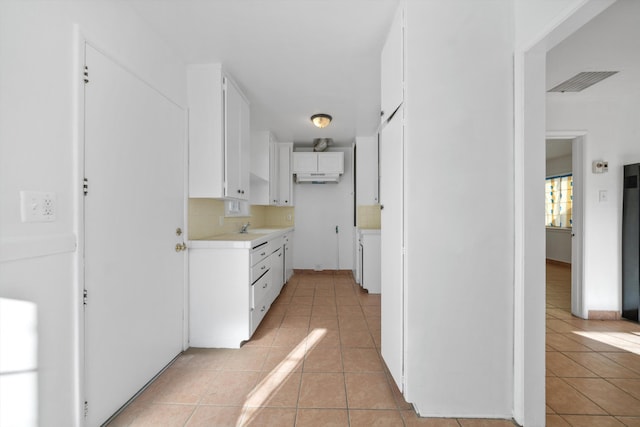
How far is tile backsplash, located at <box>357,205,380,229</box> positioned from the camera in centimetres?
472

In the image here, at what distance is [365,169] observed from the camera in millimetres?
4578

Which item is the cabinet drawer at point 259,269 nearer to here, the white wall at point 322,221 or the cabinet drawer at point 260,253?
the cabinet drawer at point 260,253

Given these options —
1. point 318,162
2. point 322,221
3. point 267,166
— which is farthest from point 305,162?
point 322,221

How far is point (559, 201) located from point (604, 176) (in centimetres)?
439

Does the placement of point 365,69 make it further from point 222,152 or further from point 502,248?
point 502,248

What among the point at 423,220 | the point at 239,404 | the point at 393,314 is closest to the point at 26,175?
the point at 239,404

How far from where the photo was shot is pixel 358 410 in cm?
163

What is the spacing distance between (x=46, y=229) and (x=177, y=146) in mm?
1245

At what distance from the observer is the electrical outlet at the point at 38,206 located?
1117 millimetres

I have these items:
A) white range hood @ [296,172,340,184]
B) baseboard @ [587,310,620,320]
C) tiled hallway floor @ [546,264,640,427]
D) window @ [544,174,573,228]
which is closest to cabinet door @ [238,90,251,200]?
white range hood @ [296,172,340,184]

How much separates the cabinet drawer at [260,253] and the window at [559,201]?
7.04m

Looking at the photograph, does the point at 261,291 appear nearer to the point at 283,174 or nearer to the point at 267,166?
the point at 267,166

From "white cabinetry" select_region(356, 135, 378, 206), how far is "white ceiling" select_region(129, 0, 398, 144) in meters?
1.23

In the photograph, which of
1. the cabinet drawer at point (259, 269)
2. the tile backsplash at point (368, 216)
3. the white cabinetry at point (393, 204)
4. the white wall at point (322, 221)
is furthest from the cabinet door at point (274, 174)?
the white cabinetry at point (393, 204)
